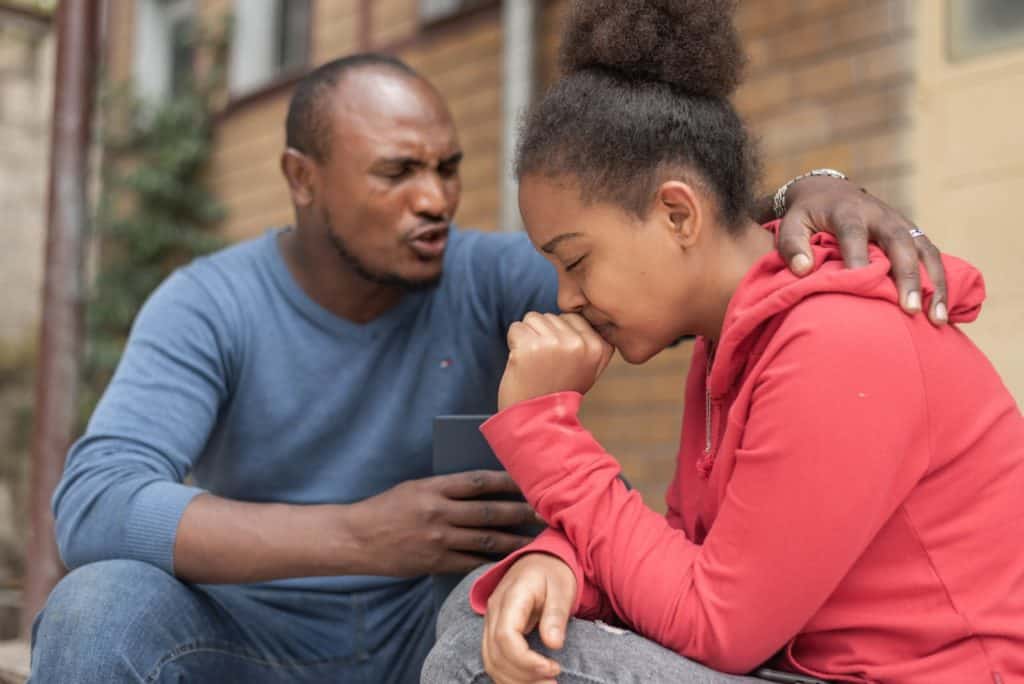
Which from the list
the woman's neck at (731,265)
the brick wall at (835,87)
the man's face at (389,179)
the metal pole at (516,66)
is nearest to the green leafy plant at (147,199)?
the metal pole at (516,66)

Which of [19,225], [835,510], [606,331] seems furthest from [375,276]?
[19,225]

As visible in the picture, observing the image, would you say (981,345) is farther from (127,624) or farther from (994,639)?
(127,624)

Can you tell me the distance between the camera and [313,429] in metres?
→ 2.41

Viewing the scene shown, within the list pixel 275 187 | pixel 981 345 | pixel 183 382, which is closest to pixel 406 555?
pixel 183 382

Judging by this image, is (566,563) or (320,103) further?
(320,103)

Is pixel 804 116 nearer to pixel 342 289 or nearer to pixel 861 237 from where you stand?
pixel 342 289

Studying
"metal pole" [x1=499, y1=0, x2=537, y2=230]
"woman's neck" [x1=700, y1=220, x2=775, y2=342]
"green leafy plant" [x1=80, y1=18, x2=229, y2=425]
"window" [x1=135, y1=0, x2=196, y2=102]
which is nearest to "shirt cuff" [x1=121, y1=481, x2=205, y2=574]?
"woman's neck" [x1=700, y1=220, x2=775, y2=342]

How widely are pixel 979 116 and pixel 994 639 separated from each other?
2.37 meters

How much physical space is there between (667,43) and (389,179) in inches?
40.1

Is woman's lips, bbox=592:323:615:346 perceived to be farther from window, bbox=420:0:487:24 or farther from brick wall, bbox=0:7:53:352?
brick wall, bbox=0:7:53:352

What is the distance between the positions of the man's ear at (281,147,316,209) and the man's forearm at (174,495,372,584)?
0.94 m

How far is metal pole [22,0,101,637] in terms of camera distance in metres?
3.02

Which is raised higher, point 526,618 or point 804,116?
point 804,116

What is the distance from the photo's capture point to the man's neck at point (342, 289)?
8.34 feet
